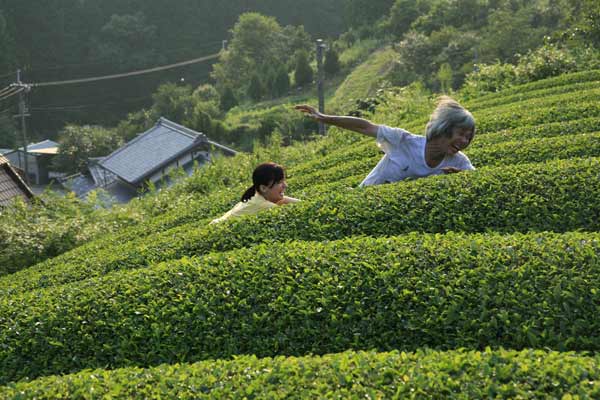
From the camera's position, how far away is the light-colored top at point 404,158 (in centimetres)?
601

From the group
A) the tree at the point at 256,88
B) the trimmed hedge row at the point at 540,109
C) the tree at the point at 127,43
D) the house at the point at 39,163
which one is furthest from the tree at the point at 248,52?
the trimmed hedge row at the point at 540,109

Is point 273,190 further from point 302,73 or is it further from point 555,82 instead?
point 302,73

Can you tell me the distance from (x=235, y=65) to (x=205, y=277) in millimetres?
44984

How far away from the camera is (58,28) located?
194 feet

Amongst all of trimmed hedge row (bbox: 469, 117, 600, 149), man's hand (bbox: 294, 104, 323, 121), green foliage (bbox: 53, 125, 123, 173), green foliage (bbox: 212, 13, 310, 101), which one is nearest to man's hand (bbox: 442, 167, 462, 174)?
man's hand (bbox: 294, 104, 323, 121)

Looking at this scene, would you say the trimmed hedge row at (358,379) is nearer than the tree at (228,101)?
Yes

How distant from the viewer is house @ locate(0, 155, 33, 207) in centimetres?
1686

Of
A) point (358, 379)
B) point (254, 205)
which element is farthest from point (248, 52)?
point (358, 379)

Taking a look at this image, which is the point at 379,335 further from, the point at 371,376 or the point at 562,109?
the point at 562,109

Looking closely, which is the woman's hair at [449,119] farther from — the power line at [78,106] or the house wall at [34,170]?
the power line at [78,106]

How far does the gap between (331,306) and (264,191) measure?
2.24 meters

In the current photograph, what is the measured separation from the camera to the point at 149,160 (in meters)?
31.5

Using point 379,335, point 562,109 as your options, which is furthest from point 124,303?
point 562,109

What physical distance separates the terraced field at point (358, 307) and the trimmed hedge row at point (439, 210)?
0.05 feet
